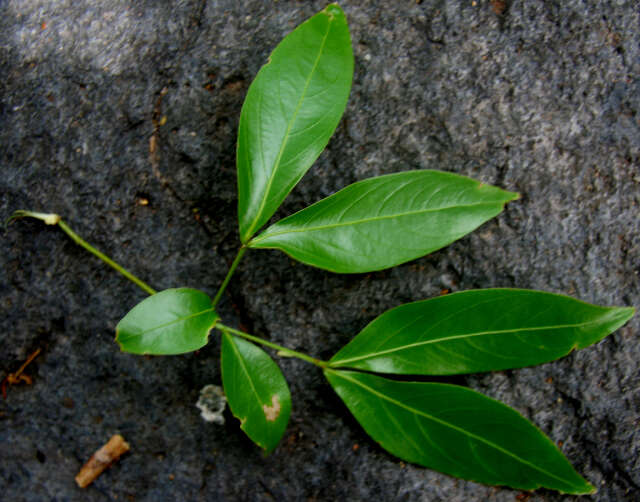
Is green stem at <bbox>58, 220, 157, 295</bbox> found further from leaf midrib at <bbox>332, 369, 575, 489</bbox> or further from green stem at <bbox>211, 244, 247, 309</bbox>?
leaf midrib at <bbox>332, 369, 575, 489</bbox>

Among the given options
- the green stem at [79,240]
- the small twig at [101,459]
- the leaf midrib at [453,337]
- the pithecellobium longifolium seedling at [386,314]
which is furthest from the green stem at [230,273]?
the small twig at [101,459]

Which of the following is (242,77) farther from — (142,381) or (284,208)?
(142,381)

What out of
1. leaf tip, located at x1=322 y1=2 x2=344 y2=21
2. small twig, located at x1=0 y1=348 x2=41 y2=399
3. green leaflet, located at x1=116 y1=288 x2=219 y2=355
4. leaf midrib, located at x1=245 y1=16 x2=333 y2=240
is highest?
leaf tip, located at x1=322 y1=2 x2=344 y2=21

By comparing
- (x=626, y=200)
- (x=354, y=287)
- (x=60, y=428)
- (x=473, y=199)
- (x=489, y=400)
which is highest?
(x=473, y=199)

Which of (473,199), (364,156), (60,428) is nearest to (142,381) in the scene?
(60,428)

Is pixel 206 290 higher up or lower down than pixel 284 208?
lower down

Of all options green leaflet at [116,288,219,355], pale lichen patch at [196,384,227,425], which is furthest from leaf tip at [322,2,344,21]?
pale lichen patch at [196,384,227,425]
